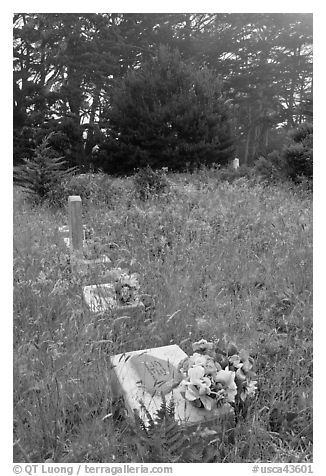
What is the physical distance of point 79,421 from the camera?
2158 millimetres

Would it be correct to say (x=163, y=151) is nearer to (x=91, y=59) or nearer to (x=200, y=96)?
(x=200, y=96)

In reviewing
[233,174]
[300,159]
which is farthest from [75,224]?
[300,159]

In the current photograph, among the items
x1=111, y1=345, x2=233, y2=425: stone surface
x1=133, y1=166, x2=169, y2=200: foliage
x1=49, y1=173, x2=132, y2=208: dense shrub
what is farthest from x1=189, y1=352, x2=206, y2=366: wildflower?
x1=133, y1=166, x2=169, y2=200: foliage

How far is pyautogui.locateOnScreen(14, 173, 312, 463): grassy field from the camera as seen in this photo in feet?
6.79

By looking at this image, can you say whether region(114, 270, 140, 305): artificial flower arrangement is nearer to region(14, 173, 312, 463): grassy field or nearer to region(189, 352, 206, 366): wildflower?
region(14, 173, 312, 463): grassy field

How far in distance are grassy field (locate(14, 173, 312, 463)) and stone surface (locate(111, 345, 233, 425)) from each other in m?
0.11

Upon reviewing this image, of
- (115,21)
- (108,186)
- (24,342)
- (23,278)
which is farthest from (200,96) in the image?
(24,342)

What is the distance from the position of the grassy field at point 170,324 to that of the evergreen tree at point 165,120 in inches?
191

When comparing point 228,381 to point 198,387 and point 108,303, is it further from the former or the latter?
point 108,303

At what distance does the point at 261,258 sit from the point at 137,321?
1914mm

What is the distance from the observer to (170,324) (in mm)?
3100

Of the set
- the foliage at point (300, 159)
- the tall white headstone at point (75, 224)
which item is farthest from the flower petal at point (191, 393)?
the foliage at point (300, 159)

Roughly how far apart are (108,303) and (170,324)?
1.71 feet

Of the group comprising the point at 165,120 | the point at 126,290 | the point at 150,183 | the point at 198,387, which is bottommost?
the point at 198,387
